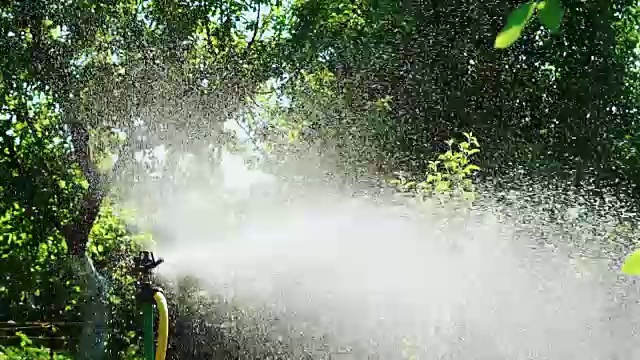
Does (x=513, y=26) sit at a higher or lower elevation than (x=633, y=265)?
higher

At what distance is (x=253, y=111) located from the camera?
743 cm

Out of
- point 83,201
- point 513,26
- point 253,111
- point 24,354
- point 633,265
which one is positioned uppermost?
point 253,111

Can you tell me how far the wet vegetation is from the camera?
6492 mm

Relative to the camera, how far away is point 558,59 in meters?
8.41

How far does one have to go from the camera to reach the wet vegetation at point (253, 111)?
6.49m

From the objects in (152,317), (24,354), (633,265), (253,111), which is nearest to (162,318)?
(152,317)

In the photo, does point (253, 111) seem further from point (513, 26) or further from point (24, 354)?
point (513, 26)

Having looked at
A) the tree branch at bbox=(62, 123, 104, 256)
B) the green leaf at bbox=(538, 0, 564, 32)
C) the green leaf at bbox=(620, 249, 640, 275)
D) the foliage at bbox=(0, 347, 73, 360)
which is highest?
the tree branch at bbox=(62, 123, 104, 256)

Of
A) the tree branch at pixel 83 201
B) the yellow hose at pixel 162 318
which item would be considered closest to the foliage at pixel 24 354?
the tree branch at pixel 83 201

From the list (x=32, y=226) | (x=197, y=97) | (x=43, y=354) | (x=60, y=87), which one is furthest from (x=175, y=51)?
(x=43, y=354)

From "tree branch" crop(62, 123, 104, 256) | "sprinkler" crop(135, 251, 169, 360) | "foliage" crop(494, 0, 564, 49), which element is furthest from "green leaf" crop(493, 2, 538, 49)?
"tree branch" crop(62, 123, 104, 256)

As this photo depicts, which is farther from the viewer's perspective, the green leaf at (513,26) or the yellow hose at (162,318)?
the yellow hose at (162,318)

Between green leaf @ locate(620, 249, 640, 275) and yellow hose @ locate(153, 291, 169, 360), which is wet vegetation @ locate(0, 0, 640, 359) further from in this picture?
green leaf @ locate(620, 249, 640, 275)

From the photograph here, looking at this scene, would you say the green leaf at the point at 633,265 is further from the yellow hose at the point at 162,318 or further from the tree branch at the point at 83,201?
the tree branch at the point at 83,201
